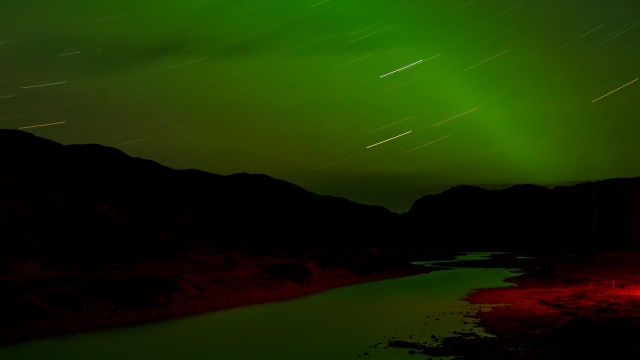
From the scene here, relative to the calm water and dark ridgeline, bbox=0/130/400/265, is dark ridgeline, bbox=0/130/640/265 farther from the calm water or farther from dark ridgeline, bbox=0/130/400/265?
the calm water

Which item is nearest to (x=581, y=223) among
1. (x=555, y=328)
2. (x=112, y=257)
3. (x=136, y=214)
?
(x=136, y=214)

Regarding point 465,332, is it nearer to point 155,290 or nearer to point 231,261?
point 155,290

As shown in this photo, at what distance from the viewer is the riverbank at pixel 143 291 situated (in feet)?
83.8

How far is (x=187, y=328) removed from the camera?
2686 centimetres

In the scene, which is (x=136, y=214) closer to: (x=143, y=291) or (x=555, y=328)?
(x=143, y=291)

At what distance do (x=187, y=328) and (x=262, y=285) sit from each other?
636 inches

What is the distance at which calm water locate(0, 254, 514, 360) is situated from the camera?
68.9ft

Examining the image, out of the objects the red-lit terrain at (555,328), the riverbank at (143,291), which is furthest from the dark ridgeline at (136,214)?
the red-lit terrain at (555,328)

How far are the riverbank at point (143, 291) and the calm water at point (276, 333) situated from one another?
1741 millimetres

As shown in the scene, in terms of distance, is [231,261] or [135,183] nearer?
[231,261]

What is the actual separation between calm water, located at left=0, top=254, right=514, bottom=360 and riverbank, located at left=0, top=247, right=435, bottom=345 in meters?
1.74

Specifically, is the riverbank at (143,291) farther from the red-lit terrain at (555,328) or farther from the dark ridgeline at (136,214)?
the red-lit terrain at (555,328)

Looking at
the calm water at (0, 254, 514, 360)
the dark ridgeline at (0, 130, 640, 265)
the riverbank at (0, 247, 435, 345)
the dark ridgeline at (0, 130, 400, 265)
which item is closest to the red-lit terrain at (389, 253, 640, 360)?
the calm water at (0, 254, 514, 360)

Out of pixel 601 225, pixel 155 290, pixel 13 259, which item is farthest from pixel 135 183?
pixel 601 225
